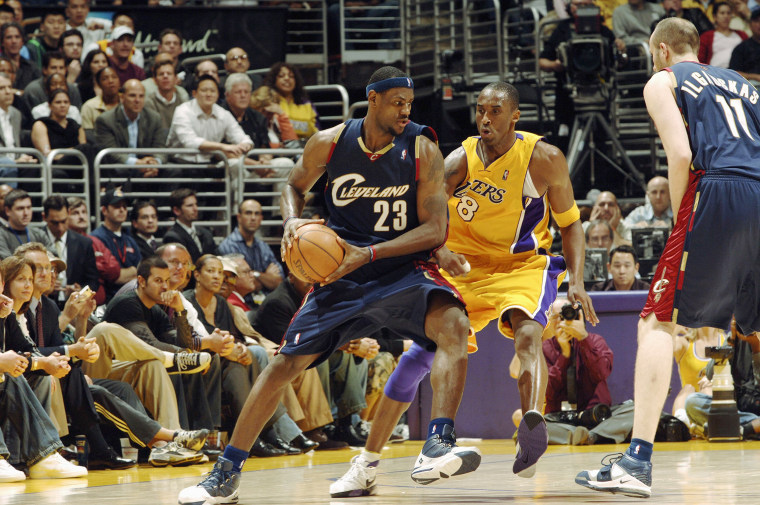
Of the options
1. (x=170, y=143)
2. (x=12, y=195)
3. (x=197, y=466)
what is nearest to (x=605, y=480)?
(x=197, y=466)

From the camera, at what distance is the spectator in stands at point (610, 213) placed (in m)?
11.5

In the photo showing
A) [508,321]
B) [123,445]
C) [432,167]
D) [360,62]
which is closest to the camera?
[432,167]

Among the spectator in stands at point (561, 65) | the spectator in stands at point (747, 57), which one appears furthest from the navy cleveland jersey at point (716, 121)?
the spectator in stands at point (747, 57)

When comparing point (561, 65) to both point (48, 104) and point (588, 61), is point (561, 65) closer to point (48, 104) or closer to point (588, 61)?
point (588, 61)

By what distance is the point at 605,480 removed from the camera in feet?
16.7

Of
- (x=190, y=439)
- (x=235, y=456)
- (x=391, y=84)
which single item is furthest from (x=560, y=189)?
(x=190, y=439)

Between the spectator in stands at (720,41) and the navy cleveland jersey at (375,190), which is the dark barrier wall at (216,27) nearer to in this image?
the spectator in stands at (720,41)

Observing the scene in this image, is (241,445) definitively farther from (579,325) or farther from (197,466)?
(579,325)

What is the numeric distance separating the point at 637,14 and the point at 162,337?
906 centimetres

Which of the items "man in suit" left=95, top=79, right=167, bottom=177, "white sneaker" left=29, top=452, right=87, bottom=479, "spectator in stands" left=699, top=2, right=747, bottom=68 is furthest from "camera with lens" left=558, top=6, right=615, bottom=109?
"white sneaker" left=29, top=452, right=87, bottom=479

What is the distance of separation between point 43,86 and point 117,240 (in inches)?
110

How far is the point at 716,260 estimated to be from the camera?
499 centimetres

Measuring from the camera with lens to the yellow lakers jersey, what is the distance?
630 centimetres

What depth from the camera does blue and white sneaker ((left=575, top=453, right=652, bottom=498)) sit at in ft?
16.4
